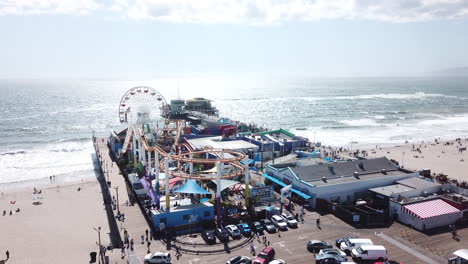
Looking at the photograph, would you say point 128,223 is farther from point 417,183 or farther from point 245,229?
point 417,183

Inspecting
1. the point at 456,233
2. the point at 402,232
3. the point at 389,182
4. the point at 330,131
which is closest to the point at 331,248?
the point at 402,232

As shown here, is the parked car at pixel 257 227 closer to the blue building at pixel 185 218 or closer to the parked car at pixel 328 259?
the blue building at pixel 185 218

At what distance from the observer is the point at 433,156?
58344mm

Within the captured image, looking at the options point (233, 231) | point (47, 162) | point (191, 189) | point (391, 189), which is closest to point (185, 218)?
point (191, 189)

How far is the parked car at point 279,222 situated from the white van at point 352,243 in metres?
4.65

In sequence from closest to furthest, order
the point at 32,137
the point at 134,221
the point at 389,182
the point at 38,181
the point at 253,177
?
the point at 134,221 < the point at 389,182 < the point at 253,177 < the point at 38,181 < the point at 32,137

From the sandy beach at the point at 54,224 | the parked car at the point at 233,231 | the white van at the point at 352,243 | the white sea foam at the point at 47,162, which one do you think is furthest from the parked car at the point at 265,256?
the white sea foam at the point at 47,162

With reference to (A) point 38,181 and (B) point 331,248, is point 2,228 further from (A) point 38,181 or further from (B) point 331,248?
(B) point 331,248

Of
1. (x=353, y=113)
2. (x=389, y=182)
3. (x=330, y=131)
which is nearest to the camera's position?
(x=389, y=182)

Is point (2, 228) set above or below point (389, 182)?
below

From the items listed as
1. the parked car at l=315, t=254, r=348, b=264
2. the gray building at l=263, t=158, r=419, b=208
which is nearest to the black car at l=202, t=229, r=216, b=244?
the parked car at l=315, t=254, r=348, b=264

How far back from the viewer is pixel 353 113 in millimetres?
124875

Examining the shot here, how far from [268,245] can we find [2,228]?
2263cm

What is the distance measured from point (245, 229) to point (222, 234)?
1.76 meters
